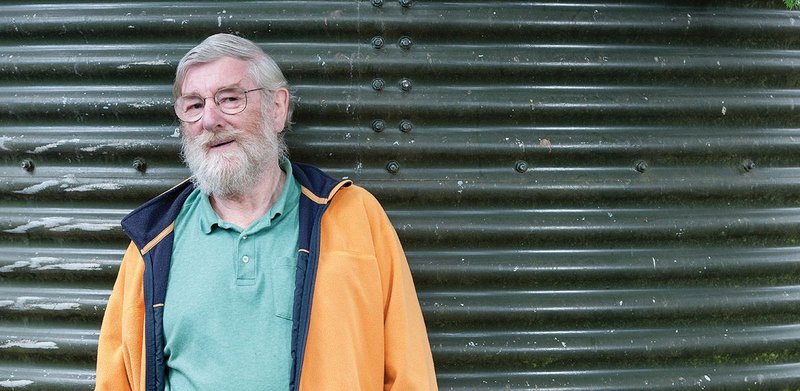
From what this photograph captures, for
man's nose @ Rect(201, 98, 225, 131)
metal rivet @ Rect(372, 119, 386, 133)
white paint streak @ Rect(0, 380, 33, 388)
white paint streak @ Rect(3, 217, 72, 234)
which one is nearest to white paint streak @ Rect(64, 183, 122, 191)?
white paint streak @ Rect(3, 217, 72, 234)

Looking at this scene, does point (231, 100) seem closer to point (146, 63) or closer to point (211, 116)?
point (211, 116)

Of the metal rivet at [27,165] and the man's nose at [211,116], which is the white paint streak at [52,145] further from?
the man's nose at [211,116]

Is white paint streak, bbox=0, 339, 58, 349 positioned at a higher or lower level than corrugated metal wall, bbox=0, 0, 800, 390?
lower

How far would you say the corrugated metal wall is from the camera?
7.28 ft

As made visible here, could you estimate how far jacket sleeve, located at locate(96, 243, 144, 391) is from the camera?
178 cm

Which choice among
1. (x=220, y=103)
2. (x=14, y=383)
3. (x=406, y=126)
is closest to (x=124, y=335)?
(x=220, y=103)

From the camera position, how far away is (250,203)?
1.87 meters

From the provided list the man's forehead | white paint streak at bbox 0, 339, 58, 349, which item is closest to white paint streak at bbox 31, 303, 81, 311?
white paint streak at bbox 0, 339, 58, 349

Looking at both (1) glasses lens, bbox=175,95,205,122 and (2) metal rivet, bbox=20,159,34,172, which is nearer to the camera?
(1) glasses lens, bbox=175,95,205,122

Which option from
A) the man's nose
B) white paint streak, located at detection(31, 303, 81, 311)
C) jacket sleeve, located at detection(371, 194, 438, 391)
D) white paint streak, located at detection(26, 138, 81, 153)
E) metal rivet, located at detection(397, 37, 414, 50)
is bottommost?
white paint streak, located at detection(31, 303, 81, 311)

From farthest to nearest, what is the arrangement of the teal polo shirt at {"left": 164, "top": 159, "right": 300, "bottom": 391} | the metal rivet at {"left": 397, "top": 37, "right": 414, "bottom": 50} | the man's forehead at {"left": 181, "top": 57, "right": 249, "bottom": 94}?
the metal rivet at {"left": 397, "top": 37, "right": 414, "bottom": 50}, the man's forehead at {"left": 181, "top": 57, "right": 249, "bottom": 94}, the teal polo shirt at {"left": 164, "top": 159, "right": 300, "bottom": 391}

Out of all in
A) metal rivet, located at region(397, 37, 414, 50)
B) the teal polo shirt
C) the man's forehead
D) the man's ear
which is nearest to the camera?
the teal polo shirt

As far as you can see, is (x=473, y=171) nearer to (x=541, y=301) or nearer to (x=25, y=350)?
(x=541, y=301)

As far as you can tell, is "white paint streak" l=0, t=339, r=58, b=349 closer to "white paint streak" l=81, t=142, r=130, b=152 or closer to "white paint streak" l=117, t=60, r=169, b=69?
"white paint streak" l=81, t=142, r=130, b=152
